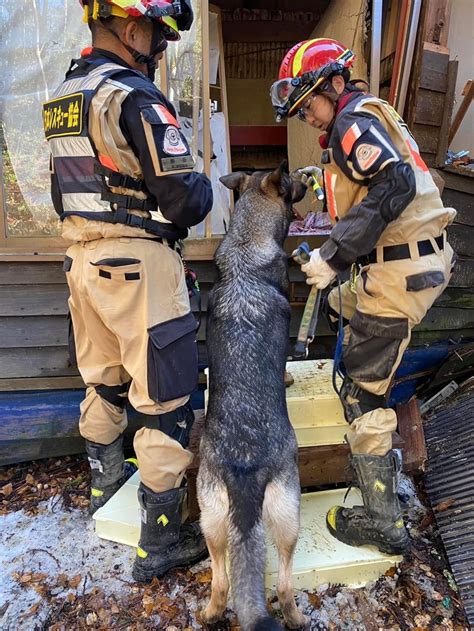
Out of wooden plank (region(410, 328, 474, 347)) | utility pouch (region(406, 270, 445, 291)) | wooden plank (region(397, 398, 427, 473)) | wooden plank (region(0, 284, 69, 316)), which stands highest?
utility pouch (region(406, 270, 445, 291))

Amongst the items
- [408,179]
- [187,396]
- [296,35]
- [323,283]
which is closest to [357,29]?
[296,35]

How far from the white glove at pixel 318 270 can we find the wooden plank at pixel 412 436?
1356 millimetres

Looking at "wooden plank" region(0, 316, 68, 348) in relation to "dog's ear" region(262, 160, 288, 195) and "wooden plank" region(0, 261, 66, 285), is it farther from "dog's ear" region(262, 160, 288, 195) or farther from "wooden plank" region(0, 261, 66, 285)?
"dog's ear" region(262, 160, 288, 195)

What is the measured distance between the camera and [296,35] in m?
5.95

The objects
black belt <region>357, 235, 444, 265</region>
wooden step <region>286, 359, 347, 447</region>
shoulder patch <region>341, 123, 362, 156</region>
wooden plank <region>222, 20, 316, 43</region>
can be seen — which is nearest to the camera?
shoulder patch <region>341, 123, 362, 156</region>

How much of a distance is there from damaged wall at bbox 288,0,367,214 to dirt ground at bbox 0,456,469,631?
3633mm

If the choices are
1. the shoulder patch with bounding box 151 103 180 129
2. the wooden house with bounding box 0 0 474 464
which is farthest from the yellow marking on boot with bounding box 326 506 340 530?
the shoulder patch with bounding box 151 103 180 129

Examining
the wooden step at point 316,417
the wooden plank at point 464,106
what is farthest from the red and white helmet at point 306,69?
the wooden plank at point 464,106

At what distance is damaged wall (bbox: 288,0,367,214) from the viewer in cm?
407

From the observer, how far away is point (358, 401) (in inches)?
102

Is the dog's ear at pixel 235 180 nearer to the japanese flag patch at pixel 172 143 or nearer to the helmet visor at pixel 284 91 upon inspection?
the helmet visor at pixel 284 91

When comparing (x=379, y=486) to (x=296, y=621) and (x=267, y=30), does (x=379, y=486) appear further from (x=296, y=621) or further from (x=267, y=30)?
(x=267, y=30)

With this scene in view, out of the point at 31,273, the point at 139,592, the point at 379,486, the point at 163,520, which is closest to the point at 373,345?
the point at 379,486

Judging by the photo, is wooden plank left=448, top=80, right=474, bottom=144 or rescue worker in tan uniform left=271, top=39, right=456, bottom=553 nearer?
rescue worker in tan uniform left=271, top=39, right=456, bottom=553
